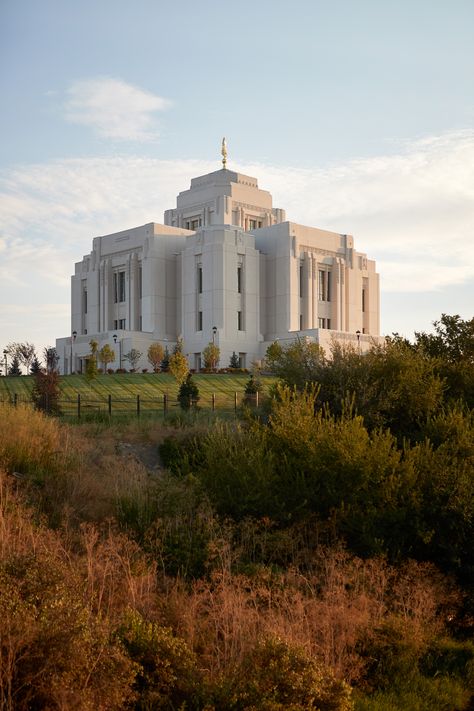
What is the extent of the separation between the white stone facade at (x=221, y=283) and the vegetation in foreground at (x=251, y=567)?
122ft

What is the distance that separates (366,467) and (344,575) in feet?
9.46

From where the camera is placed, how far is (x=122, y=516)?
12.2 m

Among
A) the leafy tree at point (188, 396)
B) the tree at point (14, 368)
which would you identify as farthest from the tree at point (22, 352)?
the leafy tree at point (188, 396)

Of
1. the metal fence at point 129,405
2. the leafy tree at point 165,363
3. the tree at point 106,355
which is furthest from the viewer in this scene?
the tree at point 106,355

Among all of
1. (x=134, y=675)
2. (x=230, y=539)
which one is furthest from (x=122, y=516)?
(x=134, y=675)

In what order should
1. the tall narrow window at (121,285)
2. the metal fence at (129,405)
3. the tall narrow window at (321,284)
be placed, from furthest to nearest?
the tall narrow window at (121,285), the tall narrow window at (321,284), the metal fence at (129,405)

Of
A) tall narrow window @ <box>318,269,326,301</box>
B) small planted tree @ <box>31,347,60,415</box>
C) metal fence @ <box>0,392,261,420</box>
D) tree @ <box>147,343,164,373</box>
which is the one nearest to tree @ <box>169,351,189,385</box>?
metal fence @ <box>0,392,261,420</box>

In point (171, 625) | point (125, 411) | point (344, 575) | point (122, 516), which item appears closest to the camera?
point (171, 625)

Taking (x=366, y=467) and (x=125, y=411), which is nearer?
(x=366, y=467)

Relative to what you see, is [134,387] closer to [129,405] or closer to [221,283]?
[129,405]

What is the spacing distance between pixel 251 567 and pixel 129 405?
851 inches

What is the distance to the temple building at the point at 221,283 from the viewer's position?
55.8 meters

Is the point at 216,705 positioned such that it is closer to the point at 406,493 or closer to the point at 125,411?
the point at 406,493

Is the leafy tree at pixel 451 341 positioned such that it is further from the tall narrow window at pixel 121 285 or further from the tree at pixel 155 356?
the tall narrow window at pixel 121 285
